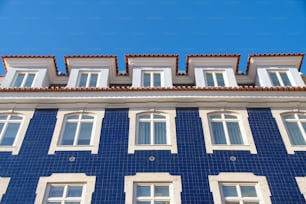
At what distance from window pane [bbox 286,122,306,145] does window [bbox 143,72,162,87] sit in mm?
6408

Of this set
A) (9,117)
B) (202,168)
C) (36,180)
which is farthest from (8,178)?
(202,168)

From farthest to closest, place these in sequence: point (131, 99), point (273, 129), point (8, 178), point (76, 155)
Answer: point (131, 99) → point (273, 129) → point (76, 155) → point (8, 178)

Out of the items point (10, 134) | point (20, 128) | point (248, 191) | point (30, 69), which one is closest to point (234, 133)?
point (248, 191)

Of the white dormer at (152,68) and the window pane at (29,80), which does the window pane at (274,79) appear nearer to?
the white dormer at (152,68)

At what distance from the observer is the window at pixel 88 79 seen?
17.5 metres

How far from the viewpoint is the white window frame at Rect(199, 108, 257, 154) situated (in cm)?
1403

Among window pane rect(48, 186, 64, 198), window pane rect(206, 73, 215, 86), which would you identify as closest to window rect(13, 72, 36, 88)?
window pane rect(48, 186, 64, 198)

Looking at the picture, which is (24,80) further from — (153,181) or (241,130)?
(241,130)

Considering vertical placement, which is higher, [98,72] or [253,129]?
[98,72]

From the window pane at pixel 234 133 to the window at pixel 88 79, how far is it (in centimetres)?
701

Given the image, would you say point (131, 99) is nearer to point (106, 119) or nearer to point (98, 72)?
point (106, 119)

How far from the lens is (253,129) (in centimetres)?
1494

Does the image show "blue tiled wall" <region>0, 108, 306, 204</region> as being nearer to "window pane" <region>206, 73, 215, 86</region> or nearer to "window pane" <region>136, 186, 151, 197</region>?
"window pane" <region>136, 186, 151, 197</region>

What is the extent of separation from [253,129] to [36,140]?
9.28 metres
